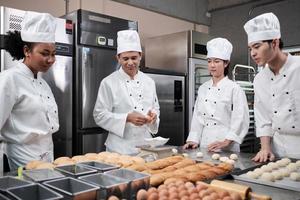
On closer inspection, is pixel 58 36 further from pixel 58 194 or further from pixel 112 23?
pixel 58 194

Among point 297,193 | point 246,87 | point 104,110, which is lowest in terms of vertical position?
point 297,193

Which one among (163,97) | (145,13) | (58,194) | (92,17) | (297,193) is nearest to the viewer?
(58,194)

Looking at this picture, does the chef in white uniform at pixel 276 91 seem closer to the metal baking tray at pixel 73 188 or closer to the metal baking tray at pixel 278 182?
the metal baking tray at pixel 278 182

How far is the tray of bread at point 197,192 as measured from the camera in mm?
968

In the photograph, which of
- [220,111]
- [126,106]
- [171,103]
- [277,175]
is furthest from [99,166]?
[171,103]

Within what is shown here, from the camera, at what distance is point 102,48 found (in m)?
3.04

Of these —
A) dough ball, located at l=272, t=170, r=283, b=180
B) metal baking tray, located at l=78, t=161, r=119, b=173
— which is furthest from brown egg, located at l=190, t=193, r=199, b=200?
dough ball, located at l=272, t=170, r=283, b=180

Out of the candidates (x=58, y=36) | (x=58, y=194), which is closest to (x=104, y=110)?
(x=58, y=36)

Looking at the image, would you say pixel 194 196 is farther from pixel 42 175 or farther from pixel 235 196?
pixel 42 175

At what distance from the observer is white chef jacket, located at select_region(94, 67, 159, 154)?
2217 millimetres

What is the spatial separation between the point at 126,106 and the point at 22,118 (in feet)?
2.78

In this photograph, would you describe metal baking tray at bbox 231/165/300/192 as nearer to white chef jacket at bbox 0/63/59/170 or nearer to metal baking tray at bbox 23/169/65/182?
metal baking tray at bbox 23/169/65/182

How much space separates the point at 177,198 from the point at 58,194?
1.21 feet

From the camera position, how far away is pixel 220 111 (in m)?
2.33
